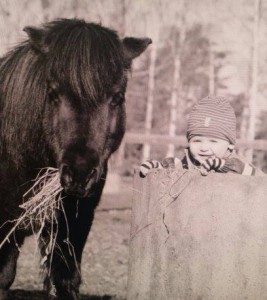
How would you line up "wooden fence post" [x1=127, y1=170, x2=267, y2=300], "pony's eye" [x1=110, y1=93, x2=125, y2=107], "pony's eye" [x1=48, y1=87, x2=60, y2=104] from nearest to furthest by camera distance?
1. "wooden fence post" [x1=127, y1=170, x2=267, y2=300]
2. "pony's eye" [x1=48, y1=87, x2=60, y2=104]
3. "pony's eye" [x1=110, y1=93, x2=125, y2=107]

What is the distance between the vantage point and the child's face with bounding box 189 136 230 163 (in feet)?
11.8

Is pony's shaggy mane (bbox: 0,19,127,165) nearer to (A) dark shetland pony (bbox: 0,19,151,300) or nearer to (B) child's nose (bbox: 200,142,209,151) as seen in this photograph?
(A) dark shetland pony (bbox: 0,19,151,300)

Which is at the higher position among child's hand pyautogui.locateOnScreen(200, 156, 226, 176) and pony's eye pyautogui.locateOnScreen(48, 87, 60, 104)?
pony's eye pyautogui.locateOnScreen(48, 87, 60, 104)

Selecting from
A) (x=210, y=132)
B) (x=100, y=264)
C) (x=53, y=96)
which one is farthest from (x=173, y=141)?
(x=53, y=96)

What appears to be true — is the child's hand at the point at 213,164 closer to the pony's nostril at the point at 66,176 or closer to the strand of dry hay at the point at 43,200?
the pony's nostril at the point at 66,176

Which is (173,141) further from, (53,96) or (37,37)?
(53,96)

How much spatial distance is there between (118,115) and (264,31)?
21858 mm

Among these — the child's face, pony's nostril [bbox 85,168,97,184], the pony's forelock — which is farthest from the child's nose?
pony's nostril [bbox 85,168,97,184]

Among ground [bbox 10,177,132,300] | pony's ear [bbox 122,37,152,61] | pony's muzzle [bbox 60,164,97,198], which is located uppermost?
pony's ear [bbox 122,37,152,61]

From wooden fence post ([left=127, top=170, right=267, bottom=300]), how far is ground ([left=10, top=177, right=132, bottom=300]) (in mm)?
905

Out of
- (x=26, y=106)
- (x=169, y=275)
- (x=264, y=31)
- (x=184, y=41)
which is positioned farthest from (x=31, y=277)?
Answer: (x=184, y=41)

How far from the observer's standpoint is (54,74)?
3.20 metres

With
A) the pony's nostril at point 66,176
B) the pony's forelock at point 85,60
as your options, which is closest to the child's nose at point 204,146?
the pony's forelock at point 85,60

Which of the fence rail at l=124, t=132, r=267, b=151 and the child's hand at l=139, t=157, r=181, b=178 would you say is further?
the fence rail at l=124, t=132, r=267, b=151
